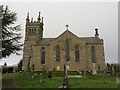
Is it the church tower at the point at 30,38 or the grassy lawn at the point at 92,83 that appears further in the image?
the church tower at the point at 30,38

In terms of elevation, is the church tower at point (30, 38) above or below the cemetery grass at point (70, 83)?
above

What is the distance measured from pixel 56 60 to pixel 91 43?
8612mm

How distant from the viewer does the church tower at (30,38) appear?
170ft

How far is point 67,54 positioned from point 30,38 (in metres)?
10.5

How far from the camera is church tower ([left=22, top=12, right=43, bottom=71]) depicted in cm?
5191

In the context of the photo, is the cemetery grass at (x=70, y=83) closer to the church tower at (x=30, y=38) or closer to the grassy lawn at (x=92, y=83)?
the grassy lawn at (x=92, y=83)

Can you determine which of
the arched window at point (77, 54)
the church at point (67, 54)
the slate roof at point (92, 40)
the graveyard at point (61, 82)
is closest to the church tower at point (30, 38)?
the church at point (67, 54)

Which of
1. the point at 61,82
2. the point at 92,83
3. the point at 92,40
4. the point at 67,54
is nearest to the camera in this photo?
the point at 92,83

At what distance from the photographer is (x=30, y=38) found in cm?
5444

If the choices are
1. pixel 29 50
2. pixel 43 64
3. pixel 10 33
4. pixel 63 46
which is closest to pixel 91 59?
pixel 63 46

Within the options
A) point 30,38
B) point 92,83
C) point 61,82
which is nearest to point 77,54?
point 30,38

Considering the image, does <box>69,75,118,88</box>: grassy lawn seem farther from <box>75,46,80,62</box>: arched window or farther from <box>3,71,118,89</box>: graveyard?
<box>75,46,80,62</box>: arched window

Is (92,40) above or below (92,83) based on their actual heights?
above

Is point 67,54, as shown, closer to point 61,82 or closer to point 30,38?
point 30,38
